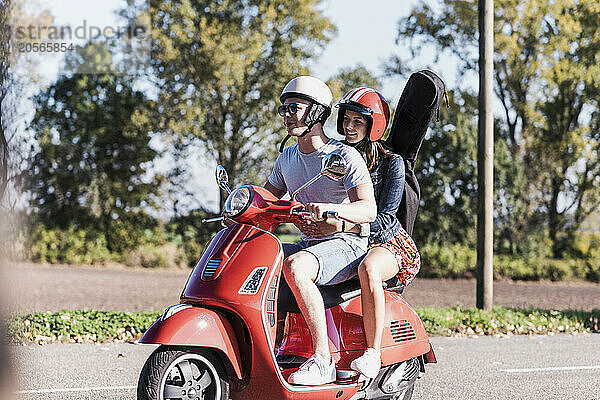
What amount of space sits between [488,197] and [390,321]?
578 cm

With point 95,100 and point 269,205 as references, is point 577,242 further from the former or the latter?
point 269,205

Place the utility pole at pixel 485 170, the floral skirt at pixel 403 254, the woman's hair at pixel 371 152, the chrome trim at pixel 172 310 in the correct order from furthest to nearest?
the utility pole at pixel 485 170, the woman's hair at pixel 371 152, the floral skirt at pixel 403 254, the chrome trim at pixel 172 310

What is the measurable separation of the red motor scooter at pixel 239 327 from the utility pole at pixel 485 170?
6.01 m

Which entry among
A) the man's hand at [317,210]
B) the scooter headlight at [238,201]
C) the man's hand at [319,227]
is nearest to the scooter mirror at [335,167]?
the man's hand at [317,210]

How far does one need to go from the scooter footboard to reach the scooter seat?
379 millimetres

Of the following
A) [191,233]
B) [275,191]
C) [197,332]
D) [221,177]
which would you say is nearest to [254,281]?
[197,332]

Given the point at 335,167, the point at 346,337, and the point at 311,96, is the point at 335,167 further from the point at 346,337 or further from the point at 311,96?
the point at 346,337

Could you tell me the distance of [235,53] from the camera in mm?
22984

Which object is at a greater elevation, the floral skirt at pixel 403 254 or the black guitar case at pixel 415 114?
the black guitar case at pixel 415 114

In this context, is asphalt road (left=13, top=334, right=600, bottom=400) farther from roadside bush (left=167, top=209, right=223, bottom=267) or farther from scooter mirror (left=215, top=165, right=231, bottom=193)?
roadside bush (left=167, top=209, right=223, bottom=267)

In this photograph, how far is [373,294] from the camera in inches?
154

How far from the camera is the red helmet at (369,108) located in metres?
4.27

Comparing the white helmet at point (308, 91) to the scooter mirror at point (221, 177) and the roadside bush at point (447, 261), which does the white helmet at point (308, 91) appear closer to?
the scooter mirror at point (221, 177)

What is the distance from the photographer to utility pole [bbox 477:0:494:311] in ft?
31.6
